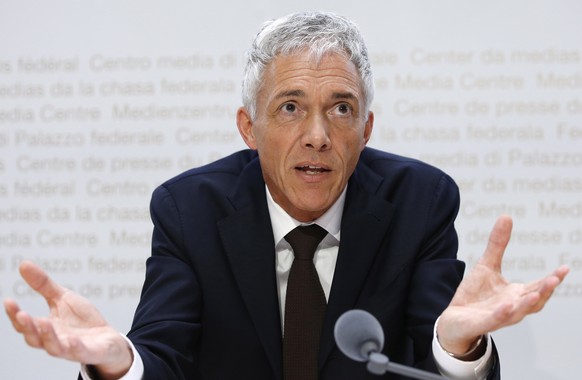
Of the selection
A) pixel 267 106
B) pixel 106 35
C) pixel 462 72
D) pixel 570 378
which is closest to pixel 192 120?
pixel 106 35

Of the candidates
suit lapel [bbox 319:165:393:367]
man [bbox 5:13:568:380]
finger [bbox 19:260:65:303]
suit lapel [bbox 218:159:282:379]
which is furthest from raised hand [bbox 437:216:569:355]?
finger [bbox 19:260:65:303]

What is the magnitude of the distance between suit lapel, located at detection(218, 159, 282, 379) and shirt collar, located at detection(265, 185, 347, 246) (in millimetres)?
41

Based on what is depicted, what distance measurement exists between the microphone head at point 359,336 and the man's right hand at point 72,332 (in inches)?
20.6

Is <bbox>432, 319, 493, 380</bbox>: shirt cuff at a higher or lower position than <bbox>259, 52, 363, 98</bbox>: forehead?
lower

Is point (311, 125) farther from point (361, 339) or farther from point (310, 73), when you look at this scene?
point (361, 339)

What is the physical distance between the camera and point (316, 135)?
2.15m

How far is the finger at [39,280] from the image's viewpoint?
1.63m

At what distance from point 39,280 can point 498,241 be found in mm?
947

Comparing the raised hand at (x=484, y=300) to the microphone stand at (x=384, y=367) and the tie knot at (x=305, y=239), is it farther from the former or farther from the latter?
the tie knot at (x=305, y=239)

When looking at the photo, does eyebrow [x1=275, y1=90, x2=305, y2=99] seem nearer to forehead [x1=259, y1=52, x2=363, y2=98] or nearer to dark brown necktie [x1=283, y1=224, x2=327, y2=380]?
forehead [x1=259, y1=52, x2=363, y2=98]

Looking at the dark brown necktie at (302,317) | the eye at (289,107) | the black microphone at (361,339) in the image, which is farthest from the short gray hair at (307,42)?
the black microphone at (361,339)

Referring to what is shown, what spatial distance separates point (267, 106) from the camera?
2.27m

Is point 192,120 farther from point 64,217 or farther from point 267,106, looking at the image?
point 267,106

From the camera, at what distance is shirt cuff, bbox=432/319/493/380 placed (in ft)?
5.97
